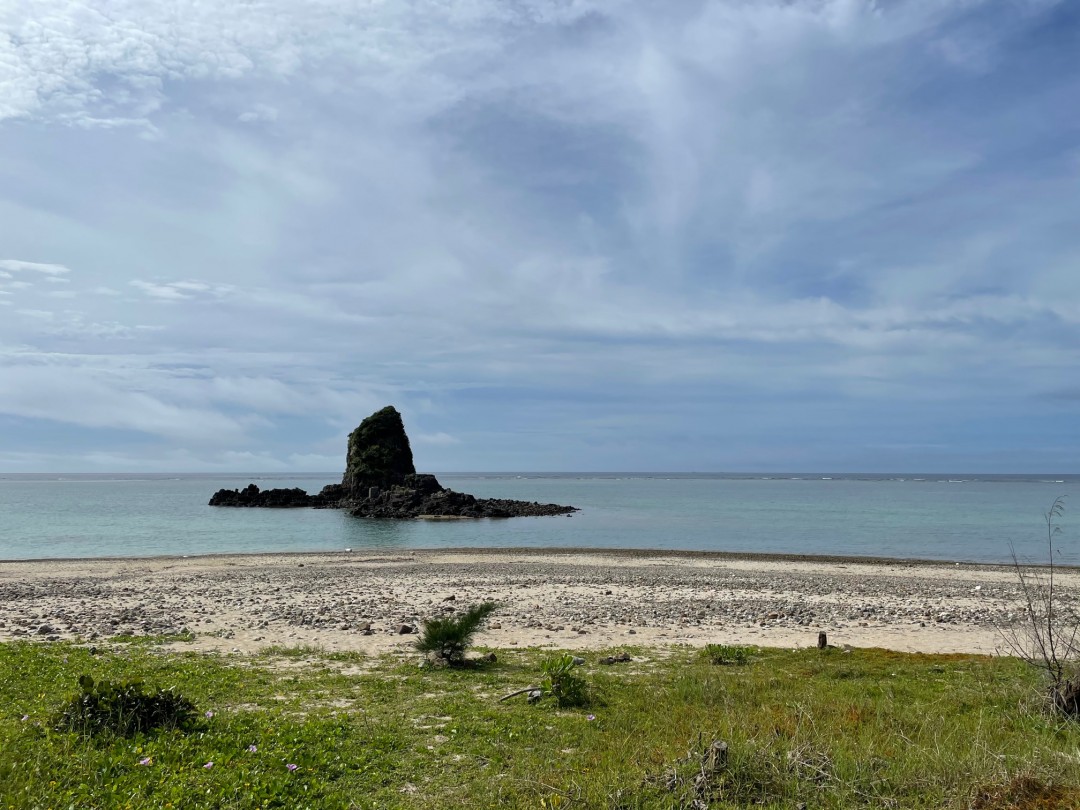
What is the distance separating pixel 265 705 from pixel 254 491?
11900 cm

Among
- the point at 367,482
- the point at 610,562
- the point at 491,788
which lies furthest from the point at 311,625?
the point at 367,482

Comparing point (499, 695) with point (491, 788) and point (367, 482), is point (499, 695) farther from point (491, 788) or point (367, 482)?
point (367, 482)

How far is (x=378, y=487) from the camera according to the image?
114688mm

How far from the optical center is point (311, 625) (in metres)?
19.9

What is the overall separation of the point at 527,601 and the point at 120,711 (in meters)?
Answer: 17.7

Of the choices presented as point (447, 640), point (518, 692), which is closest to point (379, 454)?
point (447, 640)

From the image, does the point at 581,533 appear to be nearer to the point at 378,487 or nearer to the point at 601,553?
the point at 601,553

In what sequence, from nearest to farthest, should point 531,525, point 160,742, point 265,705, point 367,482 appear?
1. point 160,742
2. point 265,705
3. point 531,525
4. point 367,482

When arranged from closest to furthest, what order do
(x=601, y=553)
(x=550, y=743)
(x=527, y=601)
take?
(x=550, y=743) → (x=527, y=601) → (x=601, y=553)

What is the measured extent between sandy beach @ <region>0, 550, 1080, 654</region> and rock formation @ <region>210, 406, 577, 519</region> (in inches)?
2304

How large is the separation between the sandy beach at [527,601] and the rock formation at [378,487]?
2304 inches

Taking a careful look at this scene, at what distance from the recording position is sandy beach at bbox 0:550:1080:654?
1853 cm

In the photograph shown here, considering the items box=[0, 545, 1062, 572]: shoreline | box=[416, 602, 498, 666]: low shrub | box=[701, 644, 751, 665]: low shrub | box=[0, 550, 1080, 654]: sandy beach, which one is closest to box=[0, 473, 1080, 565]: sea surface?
box=[0, 545, 1062, 572]: shoreline

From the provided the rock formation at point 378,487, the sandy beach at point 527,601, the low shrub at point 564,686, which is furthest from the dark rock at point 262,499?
the low shrub at point 564,686
